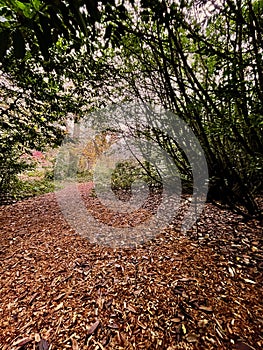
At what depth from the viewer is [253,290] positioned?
1396 mm

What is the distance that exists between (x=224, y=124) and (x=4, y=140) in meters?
3.02

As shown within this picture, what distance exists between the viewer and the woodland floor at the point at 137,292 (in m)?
1.14

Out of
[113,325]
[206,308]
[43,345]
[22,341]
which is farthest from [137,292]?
[22,341]

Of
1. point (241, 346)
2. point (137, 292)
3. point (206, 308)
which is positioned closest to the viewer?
point (241, 346)

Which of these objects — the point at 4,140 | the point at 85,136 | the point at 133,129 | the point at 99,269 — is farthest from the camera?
the point at 85,136

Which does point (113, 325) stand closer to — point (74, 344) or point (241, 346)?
point (74, 344)

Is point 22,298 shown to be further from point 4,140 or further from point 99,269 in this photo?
point 4,140

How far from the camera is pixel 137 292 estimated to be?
1447mm

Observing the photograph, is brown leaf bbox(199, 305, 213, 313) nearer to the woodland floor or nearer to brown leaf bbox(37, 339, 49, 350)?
the woodland floor

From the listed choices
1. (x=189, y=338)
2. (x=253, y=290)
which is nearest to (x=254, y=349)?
(x=189, y=338)

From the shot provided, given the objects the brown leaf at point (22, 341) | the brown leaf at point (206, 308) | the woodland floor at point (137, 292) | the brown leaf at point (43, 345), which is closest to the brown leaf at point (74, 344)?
the woodland floor at point (137, 292)

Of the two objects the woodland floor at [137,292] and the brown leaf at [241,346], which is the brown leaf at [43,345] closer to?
the woodland floor at [137,292]

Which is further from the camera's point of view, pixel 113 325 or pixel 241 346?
pixel 113 325

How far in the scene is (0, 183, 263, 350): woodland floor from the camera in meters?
1.14
